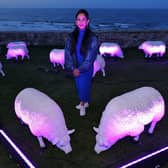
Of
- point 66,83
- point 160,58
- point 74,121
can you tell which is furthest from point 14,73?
point 160,58

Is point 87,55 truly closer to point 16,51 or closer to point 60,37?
point 16,51

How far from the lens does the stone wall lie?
12.8 metres

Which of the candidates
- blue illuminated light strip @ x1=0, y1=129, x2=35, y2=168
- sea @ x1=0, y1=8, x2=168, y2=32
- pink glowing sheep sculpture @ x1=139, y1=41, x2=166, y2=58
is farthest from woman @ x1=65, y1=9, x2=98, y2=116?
sea @ x1=0, y1=8, x2=168, y2=32

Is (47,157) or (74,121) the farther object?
(74,121)

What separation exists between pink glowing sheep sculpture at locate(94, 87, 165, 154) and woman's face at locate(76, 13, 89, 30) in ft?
5.44

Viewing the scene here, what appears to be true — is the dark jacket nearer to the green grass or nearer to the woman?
the woman

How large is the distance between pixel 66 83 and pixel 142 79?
7.95 ft

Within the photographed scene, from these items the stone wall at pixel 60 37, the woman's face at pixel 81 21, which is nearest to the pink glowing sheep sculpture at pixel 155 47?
the stone wall at pixel 60 37

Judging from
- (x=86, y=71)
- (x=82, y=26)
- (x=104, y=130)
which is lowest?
(x=104, y=130)

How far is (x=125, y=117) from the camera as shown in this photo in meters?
3.88

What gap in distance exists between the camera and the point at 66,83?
25.2ft

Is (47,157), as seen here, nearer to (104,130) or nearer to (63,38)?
(104,130)

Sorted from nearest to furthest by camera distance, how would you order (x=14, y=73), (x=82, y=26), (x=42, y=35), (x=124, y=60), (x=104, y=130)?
1. (x=104, y=130)
2. (x=82, y=26)
3. (x=14, y=73)
4. (x=124, y=60)
5. (x=42, y=35)

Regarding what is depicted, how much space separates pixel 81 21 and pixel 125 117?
2053 mm
